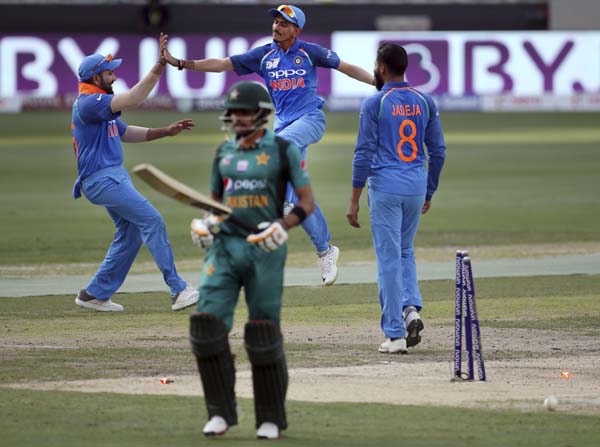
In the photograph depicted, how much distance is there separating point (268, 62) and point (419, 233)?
744 cm

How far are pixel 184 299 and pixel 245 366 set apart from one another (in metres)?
2.67

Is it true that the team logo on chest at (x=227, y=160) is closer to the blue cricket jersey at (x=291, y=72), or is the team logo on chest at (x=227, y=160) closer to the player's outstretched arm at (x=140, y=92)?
the player's outstretched arm at (x=140, y=92)

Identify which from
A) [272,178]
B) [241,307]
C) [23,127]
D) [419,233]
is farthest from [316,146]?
[272,178]

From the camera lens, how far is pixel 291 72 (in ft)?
43.1

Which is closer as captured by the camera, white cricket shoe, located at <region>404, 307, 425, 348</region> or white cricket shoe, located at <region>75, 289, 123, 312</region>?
white cricket shoe, located at <region>404, 307, 425, 348</region>

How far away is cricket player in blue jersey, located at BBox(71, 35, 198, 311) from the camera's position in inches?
491

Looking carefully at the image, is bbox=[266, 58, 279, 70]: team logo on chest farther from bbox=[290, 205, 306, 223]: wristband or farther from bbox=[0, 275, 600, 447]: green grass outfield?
bbox=[290, 205, 306, 223]: wristband

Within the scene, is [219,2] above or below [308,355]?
above

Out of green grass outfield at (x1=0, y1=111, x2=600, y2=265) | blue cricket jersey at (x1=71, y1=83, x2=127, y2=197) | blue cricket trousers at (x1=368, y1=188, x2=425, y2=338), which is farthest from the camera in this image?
green grass outfield at (x1=0, y1=111, x2=600, y2=265)

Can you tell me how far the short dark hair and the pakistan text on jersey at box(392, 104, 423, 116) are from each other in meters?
0.25

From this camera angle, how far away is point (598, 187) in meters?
26.6

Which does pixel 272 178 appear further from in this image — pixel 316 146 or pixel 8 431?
pixel 316 146

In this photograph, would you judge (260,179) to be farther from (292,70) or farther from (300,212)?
(292,70)

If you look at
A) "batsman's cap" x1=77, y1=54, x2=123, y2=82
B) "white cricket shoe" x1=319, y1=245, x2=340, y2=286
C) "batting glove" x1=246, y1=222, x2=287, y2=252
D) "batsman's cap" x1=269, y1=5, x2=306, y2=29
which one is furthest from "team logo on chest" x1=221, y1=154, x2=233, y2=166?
"white cricket shoe" x1=319, y1=245, x2=340, y2=286
